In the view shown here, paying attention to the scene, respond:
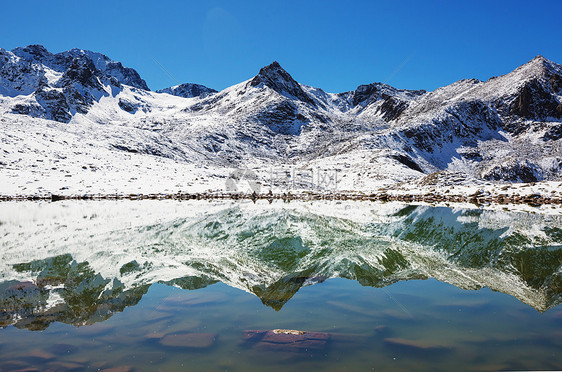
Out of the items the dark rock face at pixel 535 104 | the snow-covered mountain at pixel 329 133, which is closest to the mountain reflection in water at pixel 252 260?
the snow-covered mountain at pixel 329 133

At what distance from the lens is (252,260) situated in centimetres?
1170

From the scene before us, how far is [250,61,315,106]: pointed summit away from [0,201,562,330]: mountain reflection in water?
170 metres

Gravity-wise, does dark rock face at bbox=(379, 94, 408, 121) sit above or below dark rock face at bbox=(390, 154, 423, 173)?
above

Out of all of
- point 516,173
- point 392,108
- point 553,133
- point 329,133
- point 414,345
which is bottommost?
point 414,345

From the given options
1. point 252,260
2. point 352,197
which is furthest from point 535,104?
point 252,260

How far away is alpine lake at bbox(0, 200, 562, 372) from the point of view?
199 inches

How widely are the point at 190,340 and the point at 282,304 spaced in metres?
2.21

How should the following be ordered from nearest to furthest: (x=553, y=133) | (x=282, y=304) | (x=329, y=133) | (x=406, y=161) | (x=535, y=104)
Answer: (x=282, y=304)
(x=406, y=161)
(x=553, y=133)
(x=535, y=104)
(x=329, y=133)

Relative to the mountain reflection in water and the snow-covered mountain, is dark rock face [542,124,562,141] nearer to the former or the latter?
the snow-covered mountain

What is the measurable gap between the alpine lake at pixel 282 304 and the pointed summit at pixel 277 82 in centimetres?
17513

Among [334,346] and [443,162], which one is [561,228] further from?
[443,162]

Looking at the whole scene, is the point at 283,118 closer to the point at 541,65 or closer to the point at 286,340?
the point at 541,65

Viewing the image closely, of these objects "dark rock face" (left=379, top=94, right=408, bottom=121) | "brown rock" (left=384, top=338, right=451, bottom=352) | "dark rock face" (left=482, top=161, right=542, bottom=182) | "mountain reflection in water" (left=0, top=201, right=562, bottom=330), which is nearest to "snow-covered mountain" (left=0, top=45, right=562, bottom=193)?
"dark rock face" (left=482, top=161, right=542, bottom=182)

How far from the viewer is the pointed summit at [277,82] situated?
7279 inches
